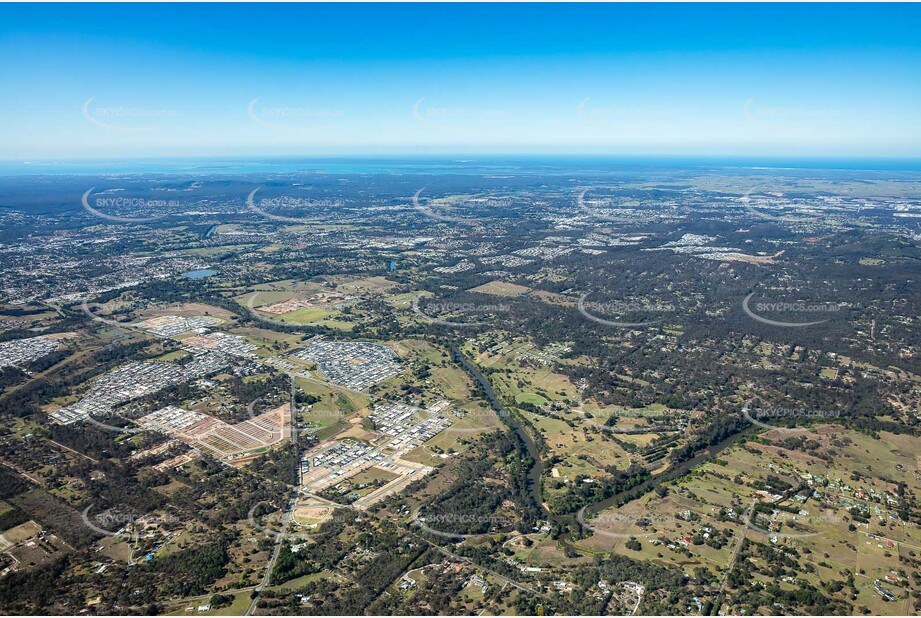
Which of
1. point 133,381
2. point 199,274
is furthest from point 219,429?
point 199,274

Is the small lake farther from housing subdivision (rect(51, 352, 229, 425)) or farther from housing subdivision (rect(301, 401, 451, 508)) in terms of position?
housing subdivision (rect(301, 401, 451, 508))

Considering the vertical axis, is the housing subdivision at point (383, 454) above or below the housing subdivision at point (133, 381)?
below

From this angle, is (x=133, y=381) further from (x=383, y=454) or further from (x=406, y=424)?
(x=383, y=454)

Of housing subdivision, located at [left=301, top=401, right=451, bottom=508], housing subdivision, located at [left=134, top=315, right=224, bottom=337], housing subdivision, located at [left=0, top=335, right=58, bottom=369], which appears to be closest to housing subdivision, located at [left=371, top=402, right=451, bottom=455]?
housing subdivision, located at [left=301, top=401, right=451, bottom=508]

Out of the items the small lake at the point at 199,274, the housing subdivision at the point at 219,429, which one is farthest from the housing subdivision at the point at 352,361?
the small lake at the point at 199,274

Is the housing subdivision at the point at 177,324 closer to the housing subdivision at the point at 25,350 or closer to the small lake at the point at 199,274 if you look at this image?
the housing subdivision at the point at 25,350

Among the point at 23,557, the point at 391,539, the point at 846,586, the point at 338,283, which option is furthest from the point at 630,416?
the point at 338,283
